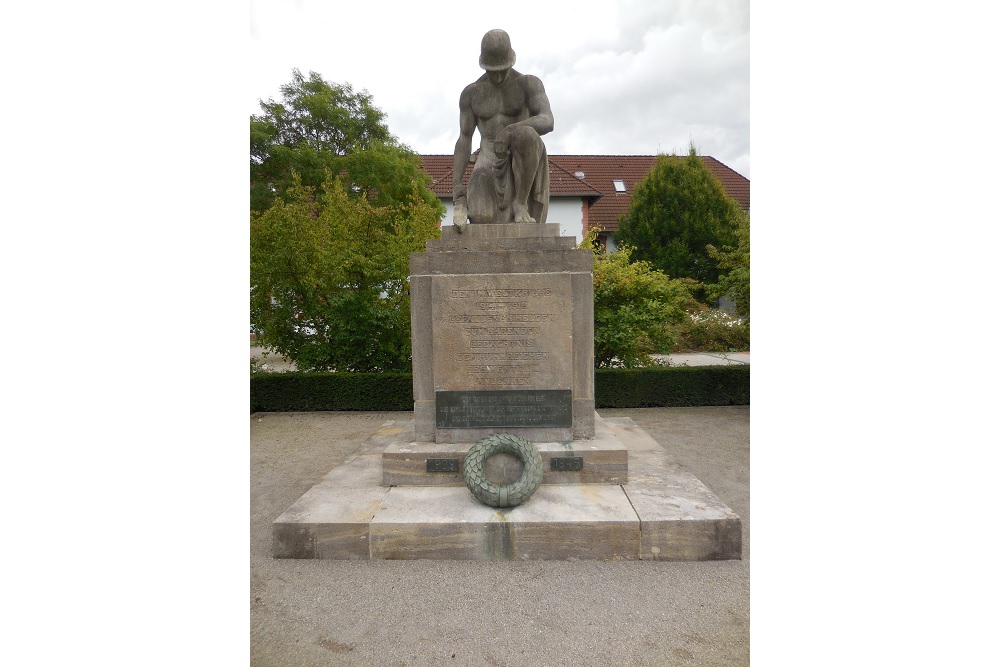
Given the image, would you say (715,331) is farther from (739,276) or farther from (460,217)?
(460,217)

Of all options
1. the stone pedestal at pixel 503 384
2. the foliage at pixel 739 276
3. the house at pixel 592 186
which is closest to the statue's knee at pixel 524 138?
the stone pedestal at pixel 503 384

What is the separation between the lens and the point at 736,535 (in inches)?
133

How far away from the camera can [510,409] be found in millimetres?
4180

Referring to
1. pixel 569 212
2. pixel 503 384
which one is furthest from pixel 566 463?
pixel 569 212

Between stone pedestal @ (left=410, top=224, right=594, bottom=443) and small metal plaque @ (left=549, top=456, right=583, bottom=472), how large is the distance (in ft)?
0.80

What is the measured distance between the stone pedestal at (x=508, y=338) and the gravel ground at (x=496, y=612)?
1197 millimetres

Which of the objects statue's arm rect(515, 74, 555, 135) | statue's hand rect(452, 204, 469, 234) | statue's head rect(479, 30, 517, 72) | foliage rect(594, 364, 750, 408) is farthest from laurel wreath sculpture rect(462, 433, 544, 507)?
foliage rect(594, 364, 750, 408)

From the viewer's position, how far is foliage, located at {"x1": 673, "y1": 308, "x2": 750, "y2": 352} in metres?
13.3

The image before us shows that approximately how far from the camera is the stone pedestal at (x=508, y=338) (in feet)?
13.7

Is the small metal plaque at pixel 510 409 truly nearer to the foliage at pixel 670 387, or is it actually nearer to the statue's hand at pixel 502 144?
the statue's hand at pixel 502 144

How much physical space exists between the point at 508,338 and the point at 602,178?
80.1ft

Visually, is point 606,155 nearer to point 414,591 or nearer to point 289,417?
point 289,417

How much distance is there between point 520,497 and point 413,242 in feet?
22.7

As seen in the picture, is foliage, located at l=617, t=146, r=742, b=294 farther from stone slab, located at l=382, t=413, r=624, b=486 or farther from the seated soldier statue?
stone slab, located at l=382, t=413, r=624, b=486
